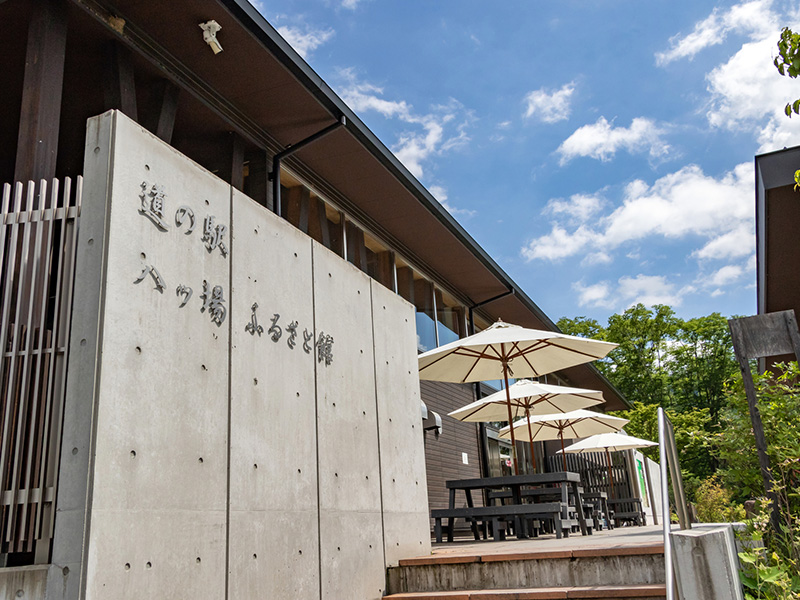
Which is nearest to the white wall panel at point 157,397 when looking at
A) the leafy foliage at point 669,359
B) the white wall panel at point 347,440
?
the white wall panel at point 347,440

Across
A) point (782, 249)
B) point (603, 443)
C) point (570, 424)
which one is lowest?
point (603, 443)

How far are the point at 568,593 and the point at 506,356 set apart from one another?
4014 millimetres

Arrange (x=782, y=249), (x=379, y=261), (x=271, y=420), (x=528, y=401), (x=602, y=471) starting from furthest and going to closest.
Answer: (x=602, y=471) → (x=379, y=261) → (x=528, y=401) → (x=782, y=249) → (x=271, y=420)

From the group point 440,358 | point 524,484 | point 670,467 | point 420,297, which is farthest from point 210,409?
point 420,297

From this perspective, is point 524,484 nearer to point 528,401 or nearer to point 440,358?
point 440,358

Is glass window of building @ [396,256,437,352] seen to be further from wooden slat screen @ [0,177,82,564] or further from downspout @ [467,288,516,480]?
wooden slat screen @ [0,177,82,564]

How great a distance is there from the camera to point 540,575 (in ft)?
15.0

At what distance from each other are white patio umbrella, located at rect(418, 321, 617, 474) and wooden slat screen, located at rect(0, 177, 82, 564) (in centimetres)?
463

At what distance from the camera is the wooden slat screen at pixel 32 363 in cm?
300

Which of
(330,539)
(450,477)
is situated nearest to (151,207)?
(330,539)

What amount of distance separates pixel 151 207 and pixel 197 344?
0.73m

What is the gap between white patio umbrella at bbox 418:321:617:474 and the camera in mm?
7496

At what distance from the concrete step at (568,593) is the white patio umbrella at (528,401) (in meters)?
3.78

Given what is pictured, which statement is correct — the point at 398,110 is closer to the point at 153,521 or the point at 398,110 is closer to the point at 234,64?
the point at 234,64
